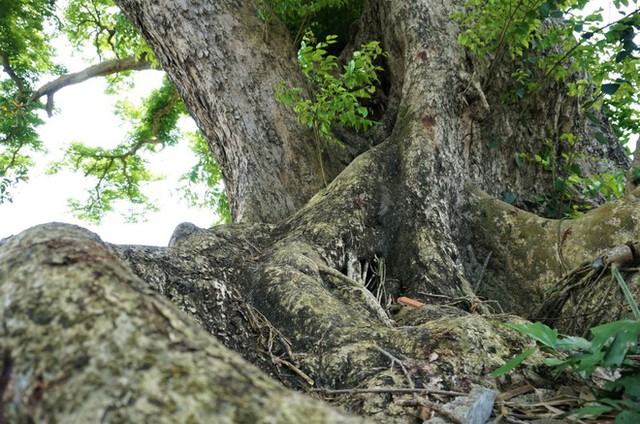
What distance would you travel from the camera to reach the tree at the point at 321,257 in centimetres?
87

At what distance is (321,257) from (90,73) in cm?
736

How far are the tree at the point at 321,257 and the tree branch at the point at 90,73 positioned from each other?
4.70m

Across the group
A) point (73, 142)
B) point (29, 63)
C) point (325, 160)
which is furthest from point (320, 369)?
point (73, 142)

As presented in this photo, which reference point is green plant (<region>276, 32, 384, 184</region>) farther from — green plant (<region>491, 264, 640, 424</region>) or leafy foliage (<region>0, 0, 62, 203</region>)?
leafy foliage (<region>0, 0, 62, 203</region>)

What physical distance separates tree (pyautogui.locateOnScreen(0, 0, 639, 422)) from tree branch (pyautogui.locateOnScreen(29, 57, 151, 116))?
4.70m

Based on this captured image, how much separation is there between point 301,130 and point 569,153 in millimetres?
2412

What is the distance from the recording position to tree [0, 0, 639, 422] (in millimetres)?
871

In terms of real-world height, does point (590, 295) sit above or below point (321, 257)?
below

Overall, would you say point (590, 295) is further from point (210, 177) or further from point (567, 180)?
point (210, 177)

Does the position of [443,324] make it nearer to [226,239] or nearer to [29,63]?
[226,239]

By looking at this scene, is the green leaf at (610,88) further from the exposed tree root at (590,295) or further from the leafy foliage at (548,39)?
the exposed tree root at (590,295)

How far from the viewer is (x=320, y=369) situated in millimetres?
2076

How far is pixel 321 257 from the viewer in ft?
9.99

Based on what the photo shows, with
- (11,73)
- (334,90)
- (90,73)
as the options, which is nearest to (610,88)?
(334,90)
